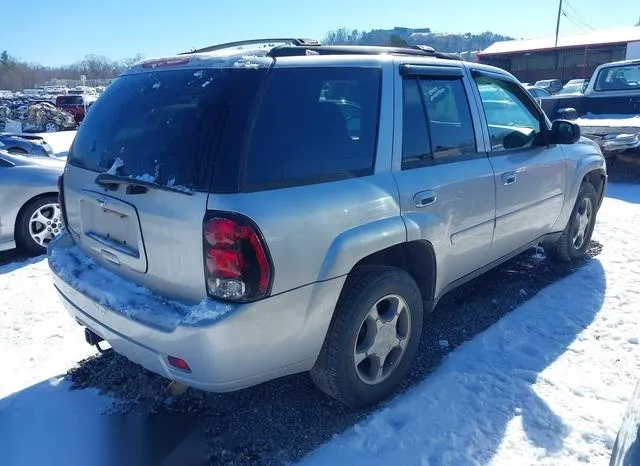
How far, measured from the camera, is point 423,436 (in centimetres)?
275

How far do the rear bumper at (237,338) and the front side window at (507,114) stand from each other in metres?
2.00

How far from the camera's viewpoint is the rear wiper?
2.38 m

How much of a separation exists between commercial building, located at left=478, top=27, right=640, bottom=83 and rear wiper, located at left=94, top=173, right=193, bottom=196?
148ft

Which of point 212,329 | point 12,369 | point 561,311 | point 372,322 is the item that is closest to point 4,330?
point 12,369

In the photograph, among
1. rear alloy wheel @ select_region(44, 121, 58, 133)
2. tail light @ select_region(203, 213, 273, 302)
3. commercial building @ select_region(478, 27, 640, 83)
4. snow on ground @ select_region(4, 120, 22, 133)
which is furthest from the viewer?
commercial building @ select_region(478, 27, 640, 83)

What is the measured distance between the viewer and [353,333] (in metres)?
2.76

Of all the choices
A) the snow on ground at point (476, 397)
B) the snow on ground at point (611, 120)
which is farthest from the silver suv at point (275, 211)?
the snow on ground at point (611, 120)

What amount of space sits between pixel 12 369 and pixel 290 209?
242 cm

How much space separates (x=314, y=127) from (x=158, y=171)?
0.78m

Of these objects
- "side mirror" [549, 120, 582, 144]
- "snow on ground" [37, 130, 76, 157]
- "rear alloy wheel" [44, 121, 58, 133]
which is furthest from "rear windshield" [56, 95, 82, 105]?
"side mirror" [549, 120, 582, 144]

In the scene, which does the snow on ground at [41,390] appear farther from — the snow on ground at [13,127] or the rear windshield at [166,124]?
the snow on ground at [13,127]

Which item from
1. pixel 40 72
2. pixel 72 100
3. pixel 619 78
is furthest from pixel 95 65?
pixel 619 78

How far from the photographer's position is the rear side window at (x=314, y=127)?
2.38m

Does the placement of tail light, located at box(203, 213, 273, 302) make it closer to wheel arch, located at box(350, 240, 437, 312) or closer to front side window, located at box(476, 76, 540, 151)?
wheel arch, located at box(350, 240, 437, 312)
